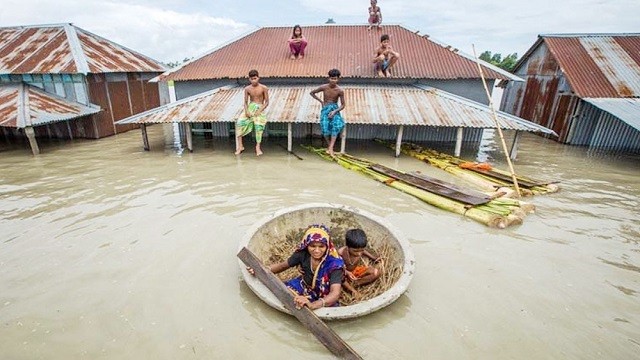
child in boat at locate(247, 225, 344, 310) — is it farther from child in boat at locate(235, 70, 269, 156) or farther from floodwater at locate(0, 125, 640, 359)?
child in boat at locate(235, 70, 269, 156)

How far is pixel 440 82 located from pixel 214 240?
10.2 metres

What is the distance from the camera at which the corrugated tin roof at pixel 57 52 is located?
11906mm

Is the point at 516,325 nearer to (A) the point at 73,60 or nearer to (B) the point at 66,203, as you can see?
(B) the point at 66,203

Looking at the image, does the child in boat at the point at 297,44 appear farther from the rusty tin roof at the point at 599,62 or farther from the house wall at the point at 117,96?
the rusty tin roof at the point at 599,62

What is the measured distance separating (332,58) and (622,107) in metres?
10.4

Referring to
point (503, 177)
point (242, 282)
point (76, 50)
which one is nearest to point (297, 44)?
point (503, 177)

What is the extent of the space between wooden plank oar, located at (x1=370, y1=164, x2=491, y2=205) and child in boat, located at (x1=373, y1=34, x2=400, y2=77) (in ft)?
15.8

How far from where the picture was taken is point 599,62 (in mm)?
12680

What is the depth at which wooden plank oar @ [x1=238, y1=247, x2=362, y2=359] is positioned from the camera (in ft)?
9.23

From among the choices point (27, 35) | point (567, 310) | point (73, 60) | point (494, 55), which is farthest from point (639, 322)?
point (494, 55)

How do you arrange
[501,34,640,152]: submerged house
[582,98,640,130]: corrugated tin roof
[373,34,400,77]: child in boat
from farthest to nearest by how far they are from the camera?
[501,34,640,152]: submerged house < [373,34,400,77]: child in boat < [582,98,640,130]: corrugated tin roof

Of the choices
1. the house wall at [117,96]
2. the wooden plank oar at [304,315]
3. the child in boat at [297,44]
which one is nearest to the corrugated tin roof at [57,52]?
the house wall at [117,96]

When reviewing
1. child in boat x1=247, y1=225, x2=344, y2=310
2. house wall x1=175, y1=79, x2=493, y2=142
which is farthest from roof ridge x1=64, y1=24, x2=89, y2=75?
child in boat x1=247, y1=225, x2=344, y2=310

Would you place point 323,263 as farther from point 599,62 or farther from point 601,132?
point 599,62
